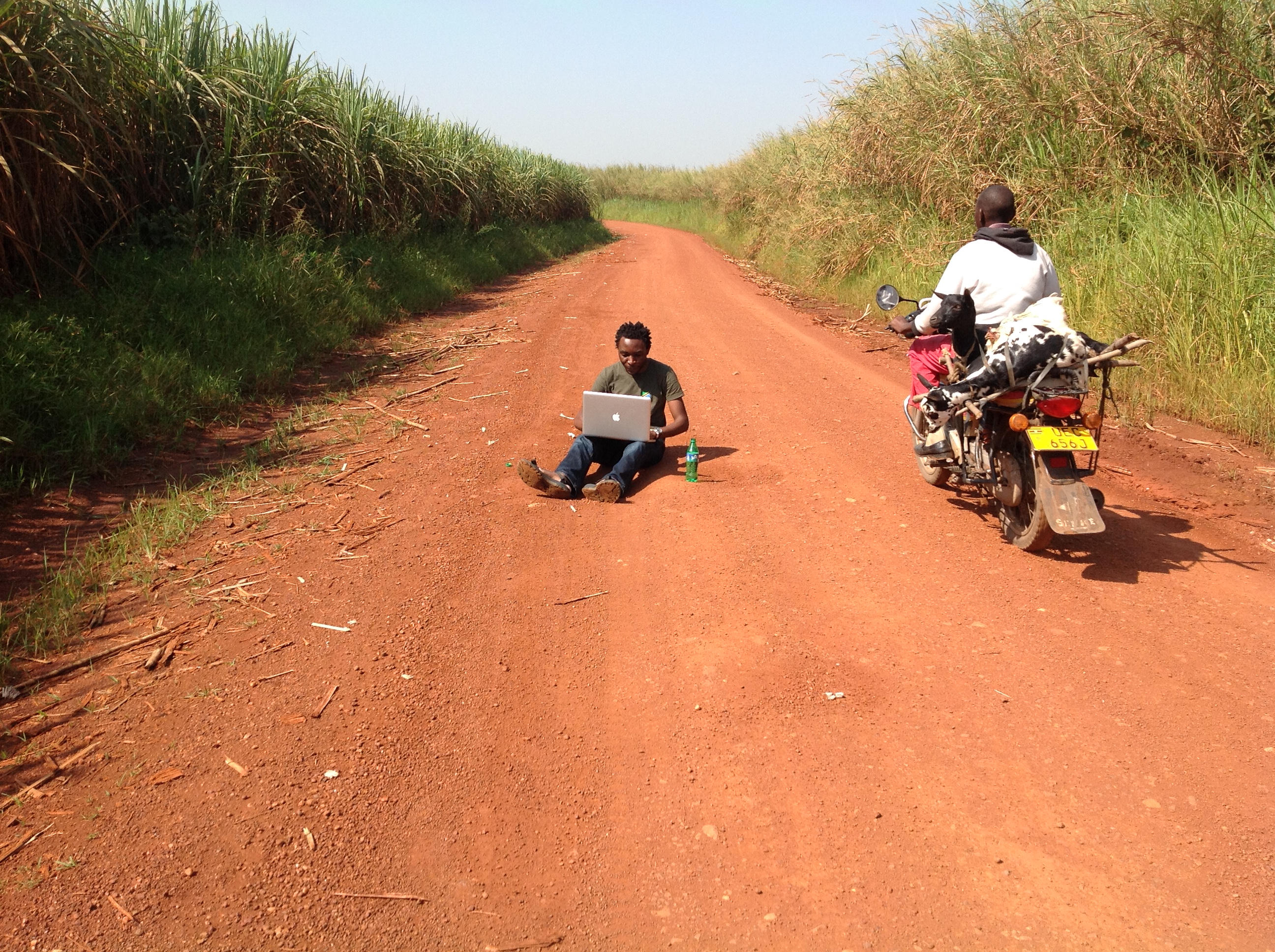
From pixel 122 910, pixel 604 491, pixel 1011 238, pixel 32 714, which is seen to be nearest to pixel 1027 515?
pixel 1011 238

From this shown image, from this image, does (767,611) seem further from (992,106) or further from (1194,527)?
(992,106)

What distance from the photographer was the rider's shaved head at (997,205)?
17.6 ft

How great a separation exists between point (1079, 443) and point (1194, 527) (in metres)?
1.41

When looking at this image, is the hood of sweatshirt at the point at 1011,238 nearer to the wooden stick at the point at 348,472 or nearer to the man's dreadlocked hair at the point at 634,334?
the man's dreadlocked hair at the point at 634,334

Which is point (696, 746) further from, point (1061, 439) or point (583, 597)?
point (1061, 439)

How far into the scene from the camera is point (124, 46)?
8.63 m

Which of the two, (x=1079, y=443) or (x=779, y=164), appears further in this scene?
(x=779, y=164)

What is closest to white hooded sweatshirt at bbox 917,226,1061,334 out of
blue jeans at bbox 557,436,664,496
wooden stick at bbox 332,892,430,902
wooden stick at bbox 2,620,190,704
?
blue jeans at bbox 557,436,664,496

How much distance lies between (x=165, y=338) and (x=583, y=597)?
529cm

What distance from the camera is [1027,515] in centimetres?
509

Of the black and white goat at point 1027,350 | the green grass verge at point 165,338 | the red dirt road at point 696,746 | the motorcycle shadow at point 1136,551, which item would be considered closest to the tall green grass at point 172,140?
the green grass verge at point 165,338

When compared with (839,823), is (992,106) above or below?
above

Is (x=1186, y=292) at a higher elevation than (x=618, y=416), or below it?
higher

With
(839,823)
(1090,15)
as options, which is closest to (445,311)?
(1090,15)
